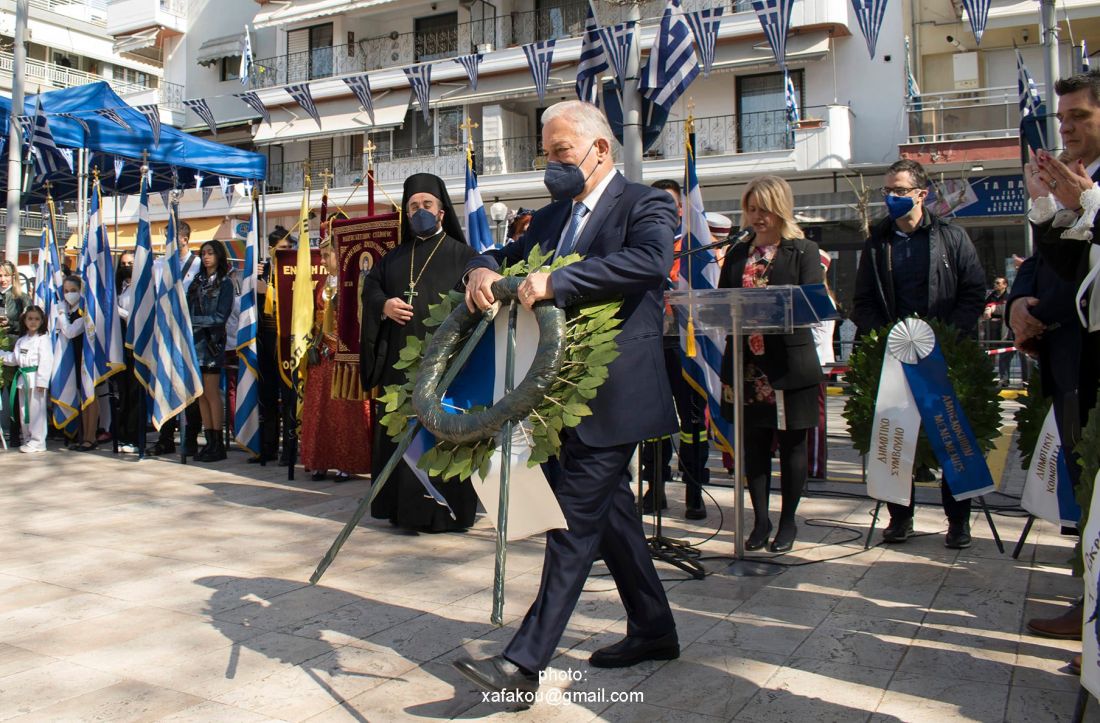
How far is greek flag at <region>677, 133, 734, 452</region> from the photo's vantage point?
6676mm

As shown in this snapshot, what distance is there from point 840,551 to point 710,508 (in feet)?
4.84

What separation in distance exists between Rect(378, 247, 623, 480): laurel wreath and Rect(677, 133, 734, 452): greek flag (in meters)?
3.21

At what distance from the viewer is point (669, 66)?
804 cm

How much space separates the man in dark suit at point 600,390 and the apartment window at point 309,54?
32989mm

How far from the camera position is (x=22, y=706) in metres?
3.30

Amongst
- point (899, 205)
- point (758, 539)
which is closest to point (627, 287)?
point (758, 539)

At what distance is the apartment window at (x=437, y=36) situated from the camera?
105ft

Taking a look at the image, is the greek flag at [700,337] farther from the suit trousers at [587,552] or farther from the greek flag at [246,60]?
the greek flag at [246,60]

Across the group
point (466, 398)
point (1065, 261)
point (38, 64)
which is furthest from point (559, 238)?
point (38, 64)

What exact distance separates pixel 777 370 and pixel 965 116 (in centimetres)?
2218

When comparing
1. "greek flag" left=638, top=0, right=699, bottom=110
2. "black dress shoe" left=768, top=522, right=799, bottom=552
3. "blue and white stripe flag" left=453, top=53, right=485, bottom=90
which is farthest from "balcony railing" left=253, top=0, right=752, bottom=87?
"black dress shoe" left=768, top=522, right=799, bottom=552

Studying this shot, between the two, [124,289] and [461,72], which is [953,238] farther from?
[461,72]

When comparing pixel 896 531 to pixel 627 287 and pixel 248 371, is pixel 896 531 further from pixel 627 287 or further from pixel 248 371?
pixel 248 371

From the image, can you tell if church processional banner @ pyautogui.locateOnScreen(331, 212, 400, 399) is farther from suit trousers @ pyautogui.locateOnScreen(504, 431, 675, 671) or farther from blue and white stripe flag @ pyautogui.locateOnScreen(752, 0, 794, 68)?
blue and white stripe flag @ pyautogui.locateOnScreen(752, 0, 794, 68)
